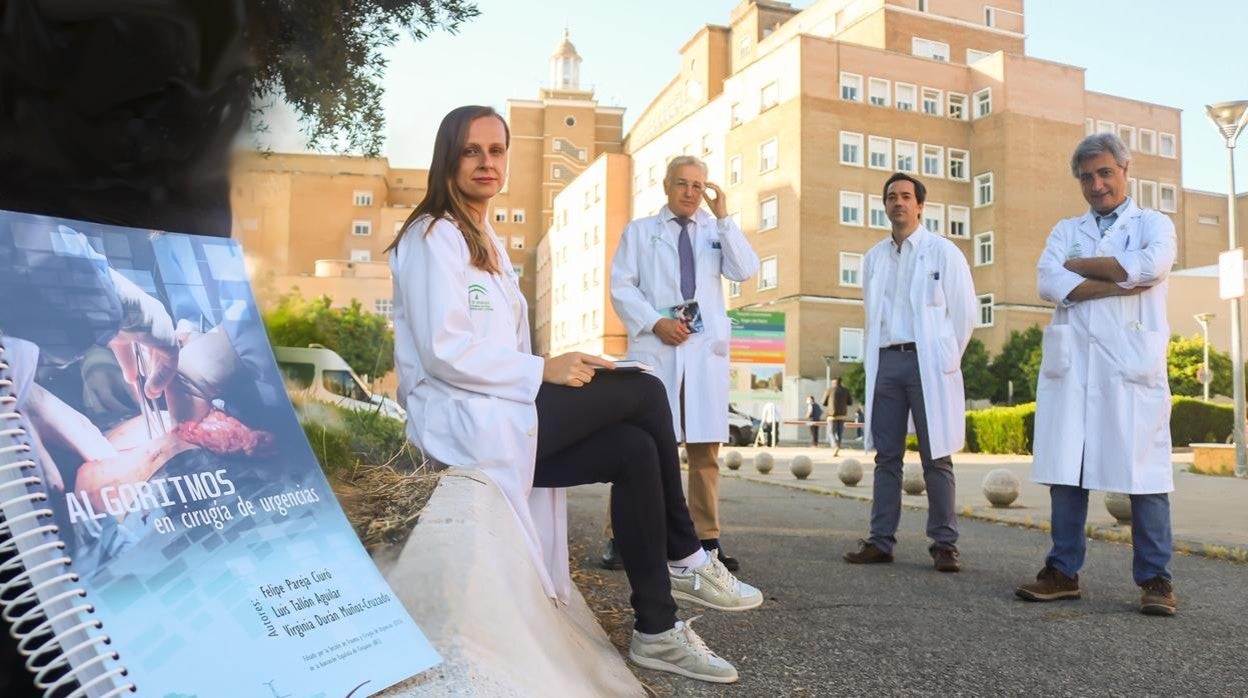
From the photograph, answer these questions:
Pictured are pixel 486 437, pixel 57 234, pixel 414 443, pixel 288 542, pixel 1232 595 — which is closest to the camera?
pixel 57 234

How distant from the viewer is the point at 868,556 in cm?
548

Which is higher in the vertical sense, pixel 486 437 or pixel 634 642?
pixel 486 437

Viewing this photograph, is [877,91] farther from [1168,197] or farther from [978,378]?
[1168,197]

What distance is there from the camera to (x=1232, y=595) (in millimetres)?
4621

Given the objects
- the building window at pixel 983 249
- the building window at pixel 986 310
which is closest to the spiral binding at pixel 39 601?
the building window at pixel 986 310

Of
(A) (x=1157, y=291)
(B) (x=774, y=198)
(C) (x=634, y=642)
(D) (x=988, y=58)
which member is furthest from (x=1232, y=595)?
(D) (x=988, y=58)

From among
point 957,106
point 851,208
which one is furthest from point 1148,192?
point 851,208

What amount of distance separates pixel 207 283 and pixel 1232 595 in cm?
468

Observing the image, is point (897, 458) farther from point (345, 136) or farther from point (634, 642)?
point (345, 136)

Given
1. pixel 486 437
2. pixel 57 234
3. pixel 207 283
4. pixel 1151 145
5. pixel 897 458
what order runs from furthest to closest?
pixel 1151 145 → pixel 897 458 → pixel 486 437 → pixel 207 283 → pixel 57 234

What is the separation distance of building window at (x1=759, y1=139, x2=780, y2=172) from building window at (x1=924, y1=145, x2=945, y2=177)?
25.2ft

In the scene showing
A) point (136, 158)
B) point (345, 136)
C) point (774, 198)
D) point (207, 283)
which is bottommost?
point (207, 283)

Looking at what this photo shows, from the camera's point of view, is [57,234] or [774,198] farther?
[774,198]

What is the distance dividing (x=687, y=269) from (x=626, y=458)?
274cm
